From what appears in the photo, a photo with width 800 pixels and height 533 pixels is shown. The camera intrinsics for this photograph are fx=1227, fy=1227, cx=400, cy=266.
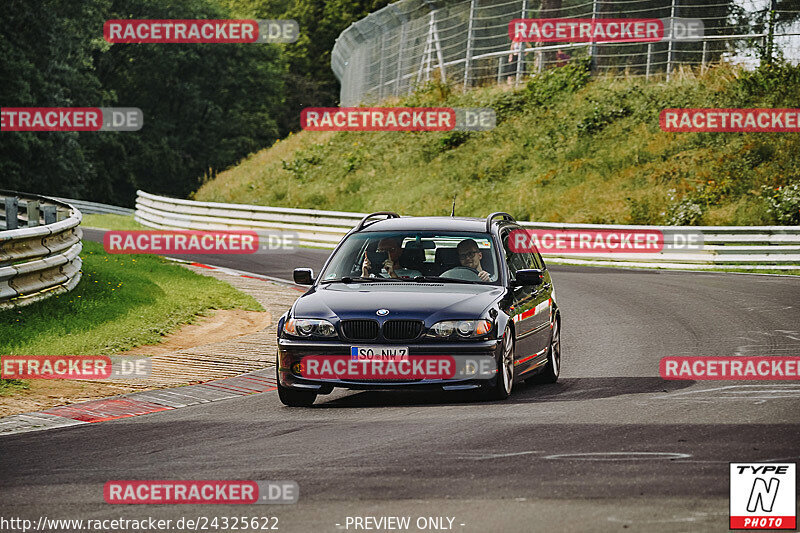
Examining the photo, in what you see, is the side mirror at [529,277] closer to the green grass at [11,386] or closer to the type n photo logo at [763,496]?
the type n photo logo at [763,496]

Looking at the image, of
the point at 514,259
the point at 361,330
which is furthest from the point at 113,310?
the point at 361,330

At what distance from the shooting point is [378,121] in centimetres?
4759

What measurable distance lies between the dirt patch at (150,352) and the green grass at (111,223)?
22813 mm

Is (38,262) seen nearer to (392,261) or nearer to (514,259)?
(392,261)

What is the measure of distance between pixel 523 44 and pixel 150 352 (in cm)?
3245

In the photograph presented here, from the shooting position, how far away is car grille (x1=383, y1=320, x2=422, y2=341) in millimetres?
9914

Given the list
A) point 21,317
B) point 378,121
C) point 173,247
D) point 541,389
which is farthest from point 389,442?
point 378,121

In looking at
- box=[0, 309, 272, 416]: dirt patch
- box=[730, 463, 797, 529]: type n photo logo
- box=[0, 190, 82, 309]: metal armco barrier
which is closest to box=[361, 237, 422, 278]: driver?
box=[0, 309, 272, 416]: dirt patch

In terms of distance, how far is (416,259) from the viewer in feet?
37.0

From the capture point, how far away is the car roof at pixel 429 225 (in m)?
11.6

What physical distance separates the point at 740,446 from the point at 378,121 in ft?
133

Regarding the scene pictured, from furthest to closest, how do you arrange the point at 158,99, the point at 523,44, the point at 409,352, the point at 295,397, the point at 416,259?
the point at 158,99 → the point at 523,44 → the point at 416,259 → the point at 295,397 → the point at 409,352

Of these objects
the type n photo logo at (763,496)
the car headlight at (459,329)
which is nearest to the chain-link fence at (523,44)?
the car headlight at (459,329)

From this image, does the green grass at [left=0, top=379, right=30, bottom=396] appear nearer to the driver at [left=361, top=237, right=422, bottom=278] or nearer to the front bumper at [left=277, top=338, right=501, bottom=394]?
the front bumper at [left=277, top=338, right=501, bottom=394]
